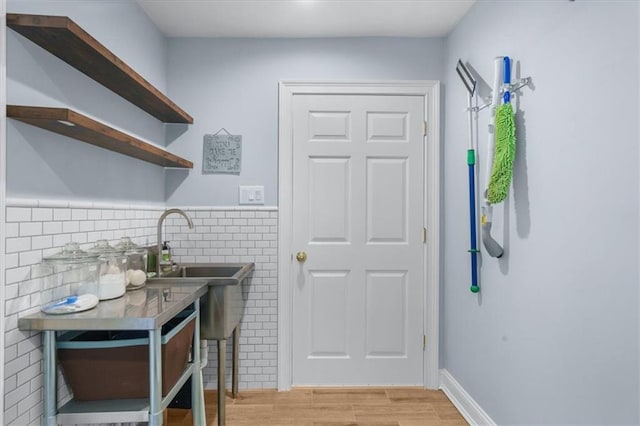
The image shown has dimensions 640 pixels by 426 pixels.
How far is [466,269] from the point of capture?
Result: 2.29 metres

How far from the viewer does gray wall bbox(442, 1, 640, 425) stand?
3.86 feet

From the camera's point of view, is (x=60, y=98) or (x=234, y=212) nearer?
(x=60, y=98)

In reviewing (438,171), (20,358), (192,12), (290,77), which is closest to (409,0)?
(290,77)

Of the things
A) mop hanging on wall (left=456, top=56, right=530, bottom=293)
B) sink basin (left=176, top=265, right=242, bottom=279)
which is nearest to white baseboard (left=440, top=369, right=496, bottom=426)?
mop hanging on wall (left=456, top=56, right=530, bottom=293)

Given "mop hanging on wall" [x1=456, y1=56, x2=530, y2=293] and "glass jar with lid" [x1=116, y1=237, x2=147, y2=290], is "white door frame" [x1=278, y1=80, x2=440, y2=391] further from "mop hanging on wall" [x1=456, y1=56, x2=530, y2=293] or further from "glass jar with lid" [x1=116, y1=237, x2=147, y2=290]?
"glass jar with lid" [x1=116, y1=237, x2=147, y2=290]

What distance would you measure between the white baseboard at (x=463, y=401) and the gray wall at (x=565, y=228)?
2.7 inches

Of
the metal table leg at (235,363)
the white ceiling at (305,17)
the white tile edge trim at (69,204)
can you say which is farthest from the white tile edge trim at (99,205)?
the white ceiling at (305,17)

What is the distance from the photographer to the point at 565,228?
4.68 feet

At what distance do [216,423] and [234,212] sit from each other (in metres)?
1.29

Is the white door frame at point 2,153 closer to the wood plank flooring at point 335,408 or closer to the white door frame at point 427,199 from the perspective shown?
the wood plank flooring at point 335,408

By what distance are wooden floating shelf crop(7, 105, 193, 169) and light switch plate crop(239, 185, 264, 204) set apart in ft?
2.00

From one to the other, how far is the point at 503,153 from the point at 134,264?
178cm

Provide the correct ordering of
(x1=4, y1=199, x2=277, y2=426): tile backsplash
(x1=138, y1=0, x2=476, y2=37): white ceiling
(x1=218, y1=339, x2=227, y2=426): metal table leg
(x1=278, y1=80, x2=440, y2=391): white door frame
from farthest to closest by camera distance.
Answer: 1. (x1=278, y1=80, x2=440, y2=391): white door frame
2. (x1=138, y1=0, x2=476, y2=37): white ceiling
3. (x1=218, y1=339, x2=227, y2=426): metal table leg
4. (x1=4, y1=199, x2=277, y2=426): tile backsplash

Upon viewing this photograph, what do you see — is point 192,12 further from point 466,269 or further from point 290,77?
point 466,269
